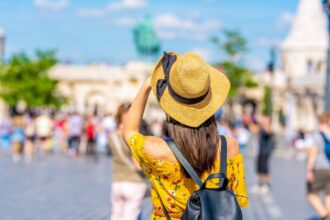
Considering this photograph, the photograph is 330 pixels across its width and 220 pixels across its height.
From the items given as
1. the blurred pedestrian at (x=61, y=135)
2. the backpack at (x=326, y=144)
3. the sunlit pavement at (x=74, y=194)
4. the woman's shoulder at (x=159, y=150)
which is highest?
the woman's shoulder at (x=159, y=150)

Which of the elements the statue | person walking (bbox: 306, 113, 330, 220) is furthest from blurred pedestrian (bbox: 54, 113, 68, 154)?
the statue

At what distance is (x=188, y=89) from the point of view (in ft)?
14.3

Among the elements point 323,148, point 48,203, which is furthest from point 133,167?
point 48,203

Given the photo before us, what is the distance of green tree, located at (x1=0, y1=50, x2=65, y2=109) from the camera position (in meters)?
81.1

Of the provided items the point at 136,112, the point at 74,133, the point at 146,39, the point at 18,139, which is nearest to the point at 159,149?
the point at 136,112

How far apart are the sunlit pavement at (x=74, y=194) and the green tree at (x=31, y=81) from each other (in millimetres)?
57469

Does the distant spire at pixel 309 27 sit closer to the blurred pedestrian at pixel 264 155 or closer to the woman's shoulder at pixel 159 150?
the blurred pedestrian at pixel 264 155

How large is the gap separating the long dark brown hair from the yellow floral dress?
0.21ft

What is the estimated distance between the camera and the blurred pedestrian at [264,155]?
56.7 feet

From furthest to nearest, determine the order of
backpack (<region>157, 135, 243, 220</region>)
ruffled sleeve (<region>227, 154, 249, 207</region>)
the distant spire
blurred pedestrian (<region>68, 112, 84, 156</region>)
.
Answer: the distant spire, blurred pedestrian (<region>68, 112, 84, 156</region>), ruffled sleeve (<region>227, 154, 249, 207</region>), backpack (<region>157, 135, 243, 220</region>)

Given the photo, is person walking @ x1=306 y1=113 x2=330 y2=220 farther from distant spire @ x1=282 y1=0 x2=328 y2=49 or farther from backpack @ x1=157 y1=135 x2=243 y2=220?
distant spire @ x1=282 y1=0 x2=328 y2=49

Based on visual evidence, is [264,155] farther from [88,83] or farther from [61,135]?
[88,83]

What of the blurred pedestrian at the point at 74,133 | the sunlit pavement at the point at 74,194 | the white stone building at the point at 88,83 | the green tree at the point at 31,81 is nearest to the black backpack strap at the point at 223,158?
A: the sunlit pavement at the point at 74,194

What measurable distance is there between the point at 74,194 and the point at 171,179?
10949 millimetres
